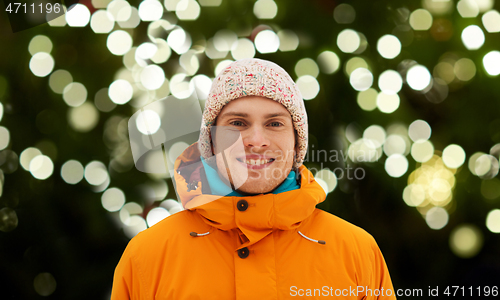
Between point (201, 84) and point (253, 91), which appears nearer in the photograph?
point (253, 91)

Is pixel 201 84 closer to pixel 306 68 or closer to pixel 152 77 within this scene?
pixel 152 77

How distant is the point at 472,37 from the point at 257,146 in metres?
1.25

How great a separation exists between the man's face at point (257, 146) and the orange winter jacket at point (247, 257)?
83 millimetres

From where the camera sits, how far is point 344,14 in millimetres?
1497

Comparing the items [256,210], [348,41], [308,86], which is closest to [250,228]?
[256,210]

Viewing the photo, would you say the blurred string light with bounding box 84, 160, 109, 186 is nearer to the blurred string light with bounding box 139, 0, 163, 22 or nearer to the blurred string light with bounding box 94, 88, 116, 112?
the blurred string light with bounding box 94, 88, 116, 112

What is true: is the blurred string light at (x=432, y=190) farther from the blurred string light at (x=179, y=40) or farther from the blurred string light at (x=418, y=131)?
the blurred string light at (x=179, y=40)

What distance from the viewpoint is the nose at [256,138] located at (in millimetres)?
972

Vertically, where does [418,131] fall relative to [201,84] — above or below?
below

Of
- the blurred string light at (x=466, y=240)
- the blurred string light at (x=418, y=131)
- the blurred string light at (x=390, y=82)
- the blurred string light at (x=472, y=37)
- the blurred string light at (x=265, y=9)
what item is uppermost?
the blurred string light at (x=265, y=9)

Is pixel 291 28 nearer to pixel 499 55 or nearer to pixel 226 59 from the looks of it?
pixel 226 59

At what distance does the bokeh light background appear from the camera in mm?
1459

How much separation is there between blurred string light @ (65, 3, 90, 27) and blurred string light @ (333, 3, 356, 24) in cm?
117

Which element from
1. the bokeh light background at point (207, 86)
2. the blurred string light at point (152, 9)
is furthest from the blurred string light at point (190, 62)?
the blurred string light at point (152, 9)
